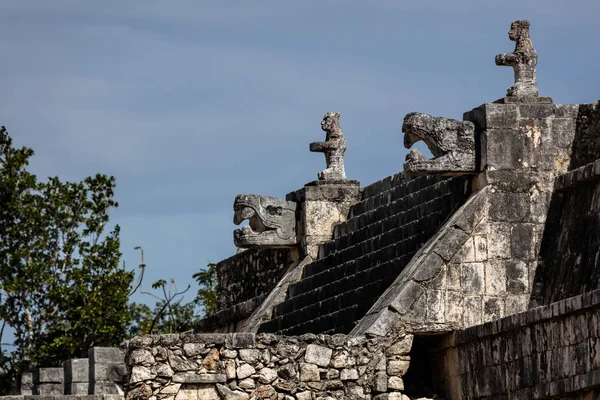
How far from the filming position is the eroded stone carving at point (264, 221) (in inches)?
721

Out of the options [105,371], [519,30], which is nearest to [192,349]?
[519,30]

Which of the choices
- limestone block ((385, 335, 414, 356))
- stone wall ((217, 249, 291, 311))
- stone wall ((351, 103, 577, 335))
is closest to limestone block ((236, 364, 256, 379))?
stone wall ((351, 103, 577, 335))

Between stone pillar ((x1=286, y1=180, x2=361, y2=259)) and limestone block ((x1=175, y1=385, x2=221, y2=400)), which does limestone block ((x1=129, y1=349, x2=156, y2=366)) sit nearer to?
limestone block ((x1=175, y1=385, x2=221, y2=400))

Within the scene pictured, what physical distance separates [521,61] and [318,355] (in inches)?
135

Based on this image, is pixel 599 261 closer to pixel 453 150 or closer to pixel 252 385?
pixel 453 150

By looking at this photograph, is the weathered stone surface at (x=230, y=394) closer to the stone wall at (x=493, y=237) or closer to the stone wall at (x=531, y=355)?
the stone wall at (x=493, y=237)

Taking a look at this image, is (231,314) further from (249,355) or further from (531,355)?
(531,355)

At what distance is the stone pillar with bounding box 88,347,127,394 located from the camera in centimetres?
1872

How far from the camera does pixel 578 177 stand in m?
14.5

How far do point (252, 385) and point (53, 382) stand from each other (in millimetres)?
6665

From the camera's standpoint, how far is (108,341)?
26.3 meters

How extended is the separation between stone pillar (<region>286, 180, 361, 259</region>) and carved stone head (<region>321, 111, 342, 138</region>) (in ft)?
2.45

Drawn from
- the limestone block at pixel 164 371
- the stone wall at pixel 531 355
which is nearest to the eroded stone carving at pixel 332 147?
the stone wall at pixel 531 355

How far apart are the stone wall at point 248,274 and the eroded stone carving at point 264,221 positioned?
1.71ft
